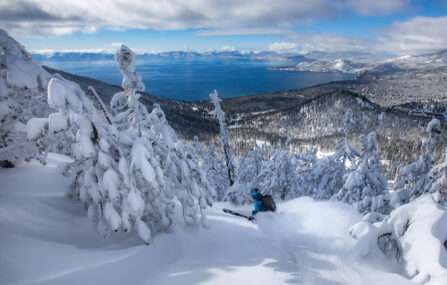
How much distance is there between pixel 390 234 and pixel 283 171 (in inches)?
712

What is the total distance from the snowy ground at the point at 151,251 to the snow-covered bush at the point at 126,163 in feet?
1.83

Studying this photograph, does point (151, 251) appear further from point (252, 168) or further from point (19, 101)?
point (252, 168)

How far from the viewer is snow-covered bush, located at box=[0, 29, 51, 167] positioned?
427cm

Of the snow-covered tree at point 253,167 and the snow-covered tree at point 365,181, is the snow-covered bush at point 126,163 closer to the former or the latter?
the snow-covered tree at point 365,181

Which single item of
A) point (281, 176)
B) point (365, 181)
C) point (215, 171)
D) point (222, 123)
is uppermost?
point (222, 123)

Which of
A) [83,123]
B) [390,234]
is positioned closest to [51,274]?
[83,123]

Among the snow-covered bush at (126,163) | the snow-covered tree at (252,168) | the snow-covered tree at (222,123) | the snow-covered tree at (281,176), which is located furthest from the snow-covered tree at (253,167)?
the snow-covered bush at (126,163)

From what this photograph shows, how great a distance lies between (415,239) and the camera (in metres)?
4.21

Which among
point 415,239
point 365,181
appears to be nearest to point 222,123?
point 365,181

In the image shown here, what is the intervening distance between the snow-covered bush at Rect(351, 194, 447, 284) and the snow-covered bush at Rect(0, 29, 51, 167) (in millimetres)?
7319

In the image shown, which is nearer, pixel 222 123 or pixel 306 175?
pixel 222 123

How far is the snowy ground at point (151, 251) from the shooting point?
159 inches

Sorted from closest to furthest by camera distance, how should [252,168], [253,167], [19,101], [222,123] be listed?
[19,101] < [222,123] < [253,167] < [252,168]

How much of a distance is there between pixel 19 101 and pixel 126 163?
13.5 ft
